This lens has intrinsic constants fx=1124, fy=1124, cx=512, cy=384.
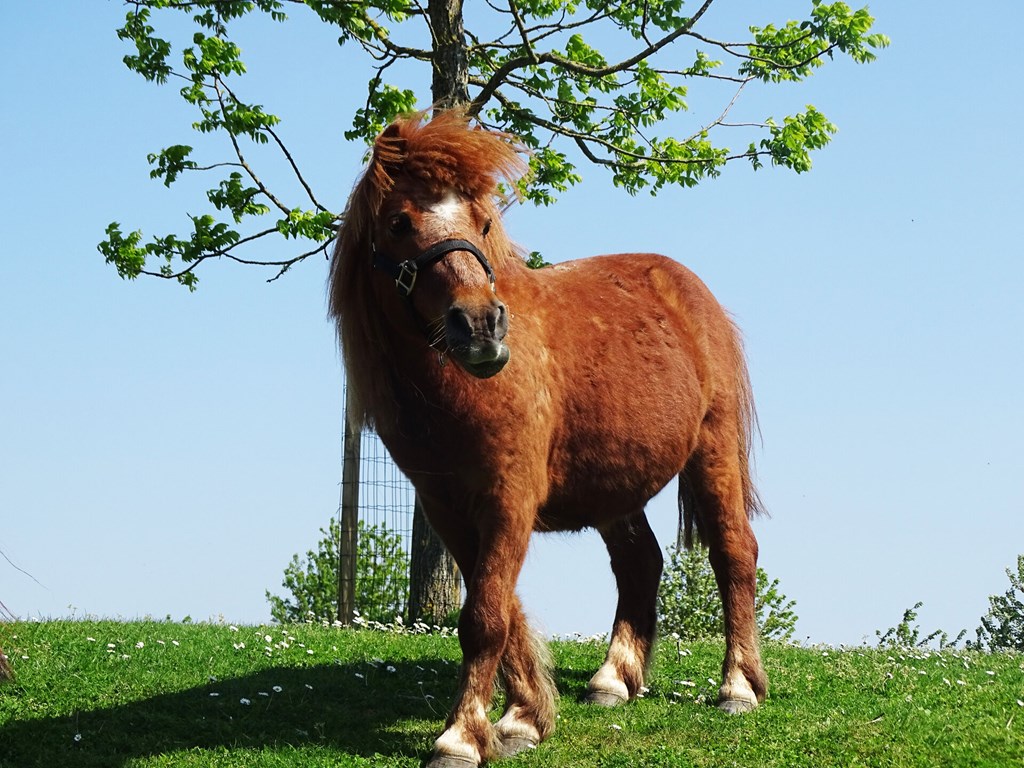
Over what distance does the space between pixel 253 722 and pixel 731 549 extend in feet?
11.6

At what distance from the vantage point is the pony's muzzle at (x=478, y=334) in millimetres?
5469

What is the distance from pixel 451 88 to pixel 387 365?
7136 mm

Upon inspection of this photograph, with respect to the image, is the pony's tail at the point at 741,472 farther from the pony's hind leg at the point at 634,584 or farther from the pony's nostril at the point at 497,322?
the pony's nostril at the point at 497,322

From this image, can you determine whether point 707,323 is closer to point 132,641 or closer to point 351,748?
point 351,748

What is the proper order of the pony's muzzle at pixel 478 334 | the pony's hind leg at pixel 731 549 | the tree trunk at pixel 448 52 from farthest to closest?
the tree trunk at pixel 448 52, the pony's hind leg at pixel 731 549, the pony's muzzle at pixel 478 334

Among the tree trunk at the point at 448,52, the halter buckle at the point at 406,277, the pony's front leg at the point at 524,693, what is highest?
the tree trunk at the point at 448,52

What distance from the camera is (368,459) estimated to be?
44.0 feet

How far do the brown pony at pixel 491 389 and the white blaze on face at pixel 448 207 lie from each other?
0.04 feet

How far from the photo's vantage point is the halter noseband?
227 inches

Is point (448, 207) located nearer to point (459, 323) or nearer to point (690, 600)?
point (459, 323)

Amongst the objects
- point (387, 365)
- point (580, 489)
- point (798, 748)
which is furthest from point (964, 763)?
point (387, 365)

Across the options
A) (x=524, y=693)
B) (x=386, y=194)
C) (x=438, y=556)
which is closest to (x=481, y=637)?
(x=524, y=693)

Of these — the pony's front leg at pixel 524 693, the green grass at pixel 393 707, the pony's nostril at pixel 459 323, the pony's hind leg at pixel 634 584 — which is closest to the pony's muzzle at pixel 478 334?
the pony's nostril at pixel 459 323

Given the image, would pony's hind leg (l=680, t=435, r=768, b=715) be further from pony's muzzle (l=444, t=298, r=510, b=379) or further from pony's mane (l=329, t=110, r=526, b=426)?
pony's muzzle (l=444, t=298, r=510, b=379)
